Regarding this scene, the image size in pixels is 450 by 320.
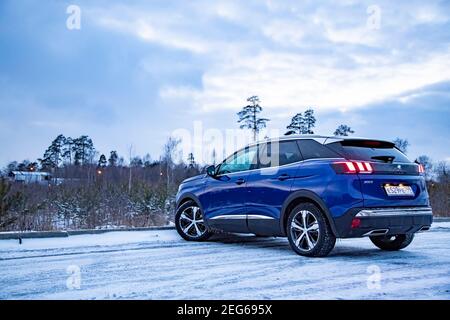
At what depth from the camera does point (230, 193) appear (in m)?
7.63

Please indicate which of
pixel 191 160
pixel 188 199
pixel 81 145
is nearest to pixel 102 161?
pixel 81 145

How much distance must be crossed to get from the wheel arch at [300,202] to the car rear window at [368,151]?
2.24 feet

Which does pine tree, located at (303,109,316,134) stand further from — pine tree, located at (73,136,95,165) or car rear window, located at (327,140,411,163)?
pine tree, located at (73,136,95,165)

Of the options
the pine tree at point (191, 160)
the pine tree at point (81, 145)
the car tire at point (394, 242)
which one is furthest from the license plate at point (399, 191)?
the pine tree at point (81, 145)

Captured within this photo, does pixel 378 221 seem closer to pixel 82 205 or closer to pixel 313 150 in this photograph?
pixel 313 150

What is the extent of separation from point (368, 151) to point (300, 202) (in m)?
1.15

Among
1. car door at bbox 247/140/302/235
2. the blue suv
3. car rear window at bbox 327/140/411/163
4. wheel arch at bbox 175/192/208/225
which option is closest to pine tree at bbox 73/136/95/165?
wheel arch at bbox 175/192/208/225

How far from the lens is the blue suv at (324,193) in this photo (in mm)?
5930

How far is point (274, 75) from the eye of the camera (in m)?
18.7

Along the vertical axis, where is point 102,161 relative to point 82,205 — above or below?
above

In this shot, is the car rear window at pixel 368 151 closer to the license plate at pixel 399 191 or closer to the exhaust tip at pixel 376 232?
the license plate at pixel 399 191

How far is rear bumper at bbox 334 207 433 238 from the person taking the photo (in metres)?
5.86

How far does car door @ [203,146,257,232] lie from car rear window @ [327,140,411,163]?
1.61 meters
